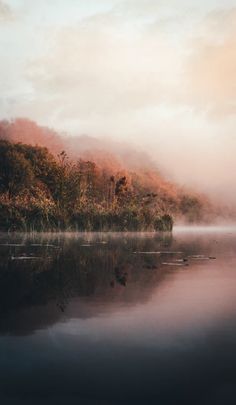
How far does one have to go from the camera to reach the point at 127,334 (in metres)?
8.16

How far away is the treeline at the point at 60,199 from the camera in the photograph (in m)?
43.2

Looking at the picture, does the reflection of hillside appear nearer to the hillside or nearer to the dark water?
the dark water

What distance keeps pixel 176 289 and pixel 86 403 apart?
7576 mm

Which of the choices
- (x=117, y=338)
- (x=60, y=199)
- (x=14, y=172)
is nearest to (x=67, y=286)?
(x=117, y=338)

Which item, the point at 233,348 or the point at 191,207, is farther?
the point at 191,207

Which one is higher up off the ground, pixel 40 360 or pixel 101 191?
pixel 101 191

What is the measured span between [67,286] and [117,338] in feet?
17.6

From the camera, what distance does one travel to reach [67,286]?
1315cm

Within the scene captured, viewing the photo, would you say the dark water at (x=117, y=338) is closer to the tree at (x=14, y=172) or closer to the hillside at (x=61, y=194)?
the hillside at (x=61, y=194)

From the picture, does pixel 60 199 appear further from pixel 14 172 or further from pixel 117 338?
pixel 117 338

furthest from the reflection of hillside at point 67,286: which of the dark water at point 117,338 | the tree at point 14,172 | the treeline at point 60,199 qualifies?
the tree at point 14,172

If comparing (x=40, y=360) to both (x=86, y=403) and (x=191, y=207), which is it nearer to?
(x=86, y=403)

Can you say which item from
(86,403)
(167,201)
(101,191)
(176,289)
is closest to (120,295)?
(176,289)

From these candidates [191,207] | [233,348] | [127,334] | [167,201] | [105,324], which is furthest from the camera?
[191,207]
